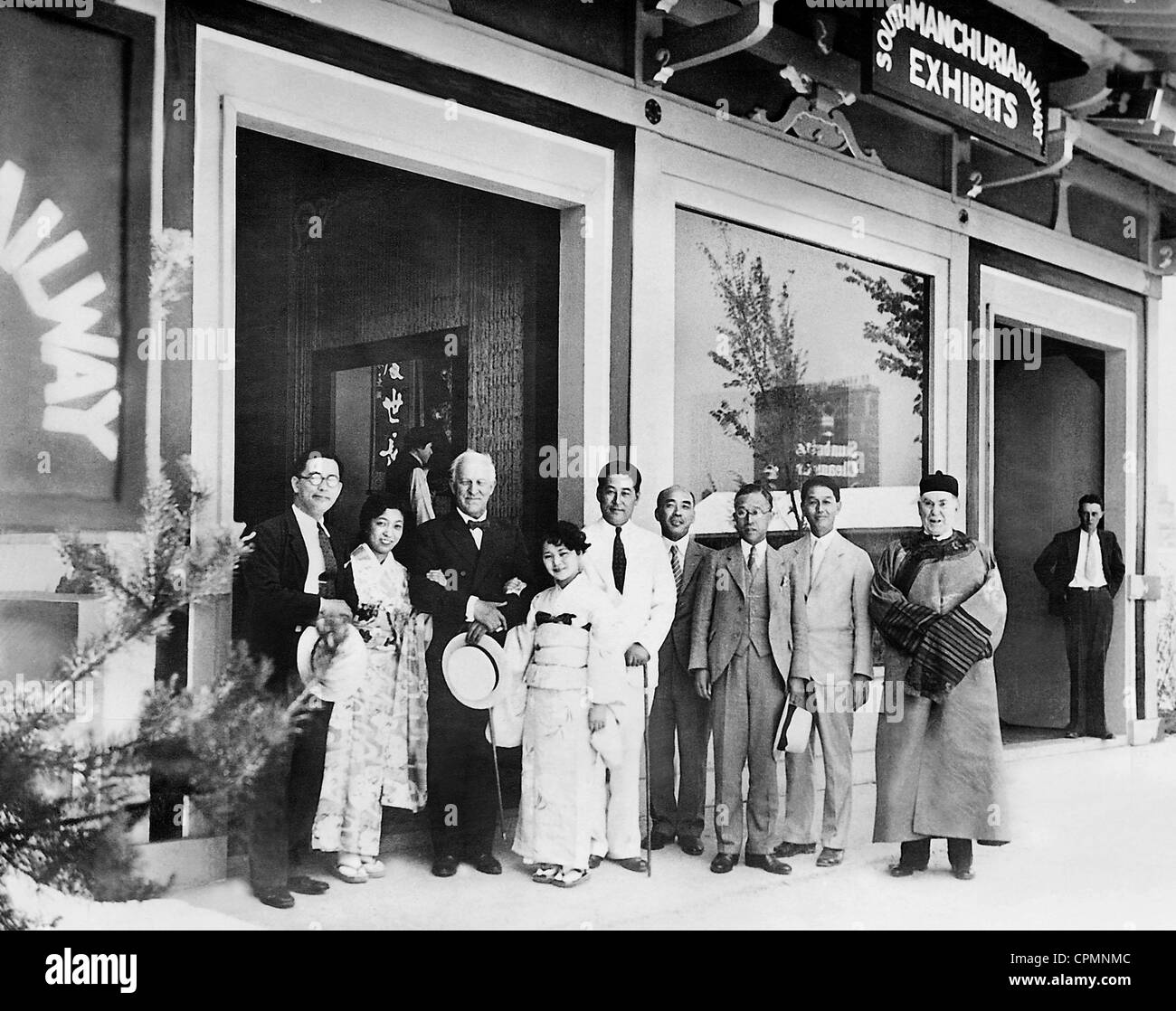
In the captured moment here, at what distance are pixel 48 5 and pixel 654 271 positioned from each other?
245 cm

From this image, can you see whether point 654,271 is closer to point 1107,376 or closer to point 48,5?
point 48,5

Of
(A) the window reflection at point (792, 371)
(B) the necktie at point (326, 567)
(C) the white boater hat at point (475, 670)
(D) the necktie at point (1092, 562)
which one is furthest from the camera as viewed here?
(D) the necktie at point (1092, 562)

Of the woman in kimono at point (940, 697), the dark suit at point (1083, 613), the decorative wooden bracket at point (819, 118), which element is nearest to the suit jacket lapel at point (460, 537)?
the woman in kimono at point (940, 697)

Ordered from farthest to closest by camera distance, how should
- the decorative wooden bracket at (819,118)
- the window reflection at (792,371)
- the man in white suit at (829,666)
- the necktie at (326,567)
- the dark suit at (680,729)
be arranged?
the decorative wooden bracket at (819,118) → the window reflection at (792,371) → the dark suit at (680,729) → the man in white suit at (829,666) → the necktie at (326,567)

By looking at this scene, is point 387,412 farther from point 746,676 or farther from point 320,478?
point 746,676

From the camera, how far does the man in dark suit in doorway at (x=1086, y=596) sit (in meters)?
7.35

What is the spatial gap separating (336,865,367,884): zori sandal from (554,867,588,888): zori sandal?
635 millimetres

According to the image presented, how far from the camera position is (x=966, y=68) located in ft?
17.9

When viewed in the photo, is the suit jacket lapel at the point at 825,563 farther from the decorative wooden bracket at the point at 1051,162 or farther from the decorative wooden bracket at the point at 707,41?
the decorative wooden bracket at the point at 1051,162

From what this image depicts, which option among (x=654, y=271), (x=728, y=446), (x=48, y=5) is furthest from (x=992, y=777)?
(x=48, y=5)

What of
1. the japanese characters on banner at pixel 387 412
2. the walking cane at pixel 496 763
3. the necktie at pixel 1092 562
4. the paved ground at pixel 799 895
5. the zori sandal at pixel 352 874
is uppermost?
the japanese characters on banner at pixel 387 412

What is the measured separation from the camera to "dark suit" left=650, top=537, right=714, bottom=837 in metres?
4.73

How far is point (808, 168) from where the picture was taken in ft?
18.6

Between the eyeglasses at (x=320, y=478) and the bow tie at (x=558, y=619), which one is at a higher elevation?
the eyeglasses at (x=320, y=478)
